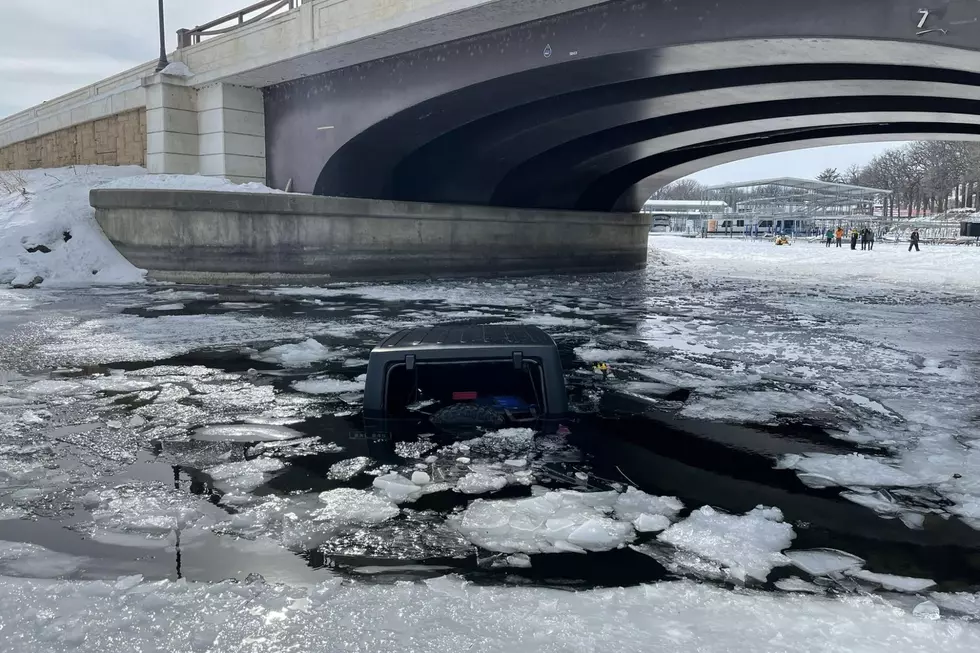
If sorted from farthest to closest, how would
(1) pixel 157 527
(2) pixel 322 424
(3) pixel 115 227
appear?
(3) pixel 115 227 < (2) pixel 322 424 < (1) pixel 157 527

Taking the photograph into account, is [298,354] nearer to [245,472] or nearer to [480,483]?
[245,472]

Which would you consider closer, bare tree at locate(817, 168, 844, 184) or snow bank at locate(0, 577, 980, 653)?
snow bank at locate(0, 577, 980, 653)

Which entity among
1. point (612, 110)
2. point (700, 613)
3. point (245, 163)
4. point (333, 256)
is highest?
point (612, 110)

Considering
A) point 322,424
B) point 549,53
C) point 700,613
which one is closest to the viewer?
point 700,613

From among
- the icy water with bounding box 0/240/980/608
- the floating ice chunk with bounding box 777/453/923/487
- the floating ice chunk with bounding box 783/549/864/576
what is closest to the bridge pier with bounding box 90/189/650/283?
the icy water with bounding box 0/240/980/608

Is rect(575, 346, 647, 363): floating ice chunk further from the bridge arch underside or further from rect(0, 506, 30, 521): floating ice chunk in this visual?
the bridge arch underside

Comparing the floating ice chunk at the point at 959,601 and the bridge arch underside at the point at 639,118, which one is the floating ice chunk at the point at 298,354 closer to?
the floating ice chunk at the point at 959,601

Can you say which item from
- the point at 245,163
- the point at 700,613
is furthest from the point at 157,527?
the point at 245,163

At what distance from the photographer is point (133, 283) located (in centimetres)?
1298

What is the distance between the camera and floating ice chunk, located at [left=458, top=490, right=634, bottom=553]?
241 centimetres

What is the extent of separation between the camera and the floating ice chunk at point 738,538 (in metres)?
2.28

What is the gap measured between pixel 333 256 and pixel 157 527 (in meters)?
12.7

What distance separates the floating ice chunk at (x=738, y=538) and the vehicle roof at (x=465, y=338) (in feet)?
4.72

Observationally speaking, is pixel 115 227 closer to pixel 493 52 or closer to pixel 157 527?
pixel 493 52
